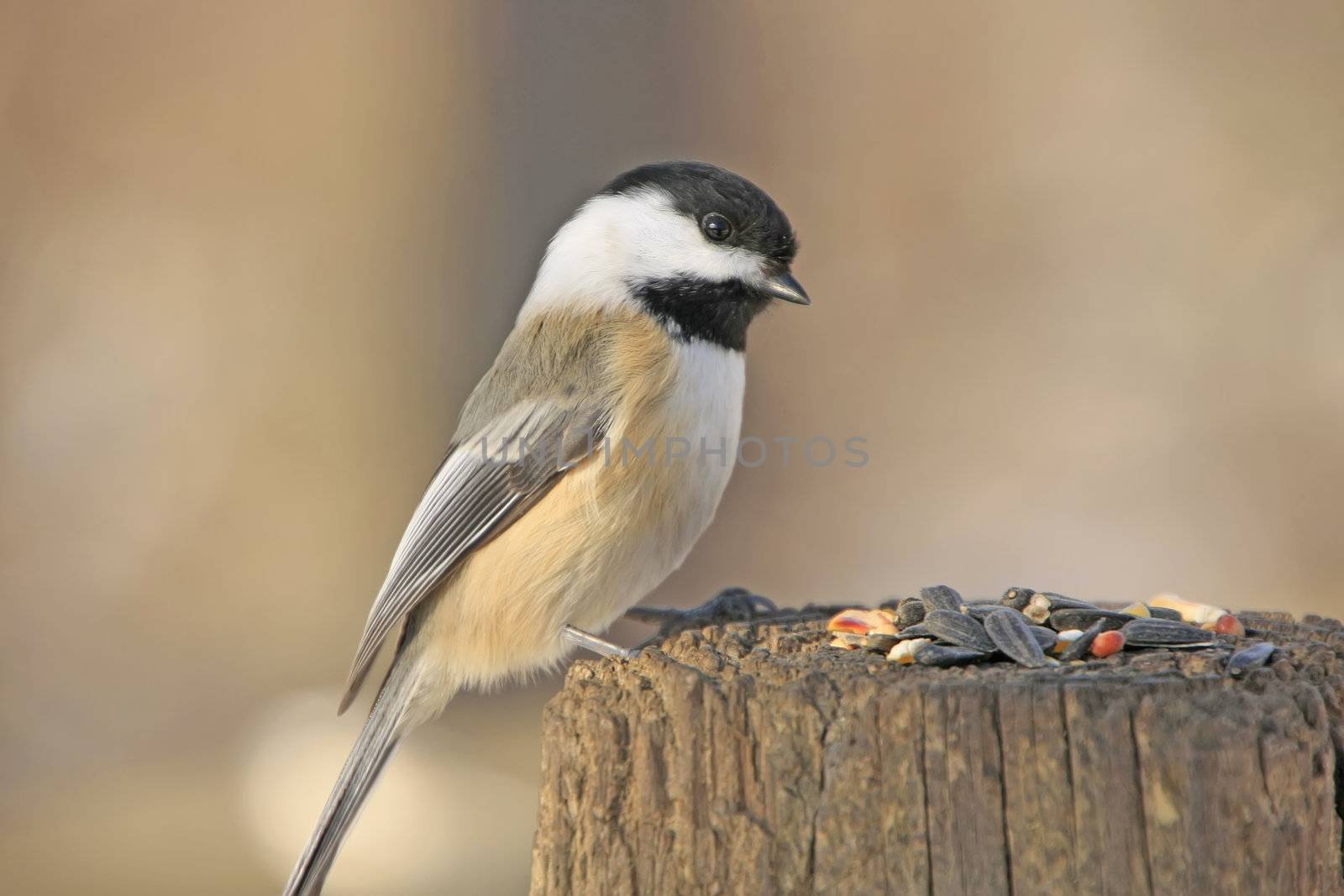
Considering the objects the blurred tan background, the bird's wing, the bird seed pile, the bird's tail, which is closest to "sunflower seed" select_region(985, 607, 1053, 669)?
the bird seed pile

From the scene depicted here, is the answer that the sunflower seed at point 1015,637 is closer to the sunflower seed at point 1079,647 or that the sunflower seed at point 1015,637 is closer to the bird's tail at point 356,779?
the sunflower seed at point 1079,647

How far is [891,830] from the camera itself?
3.91ft

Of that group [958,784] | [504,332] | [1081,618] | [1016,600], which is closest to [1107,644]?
[1081,618]

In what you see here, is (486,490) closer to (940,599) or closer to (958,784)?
(940,599)

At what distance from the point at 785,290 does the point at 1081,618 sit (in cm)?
91

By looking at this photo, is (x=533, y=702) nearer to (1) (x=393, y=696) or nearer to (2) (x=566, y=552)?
(1) (x=393, y=696)

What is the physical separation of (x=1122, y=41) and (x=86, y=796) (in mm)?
4779

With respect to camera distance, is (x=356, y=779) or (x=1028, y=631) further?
(x=356, y=779)

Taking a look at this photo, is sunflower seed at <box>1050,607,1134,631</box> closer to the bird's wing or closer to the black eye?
the bird's wing

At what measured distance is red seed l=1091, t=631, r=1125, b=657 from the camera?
4.83 feet

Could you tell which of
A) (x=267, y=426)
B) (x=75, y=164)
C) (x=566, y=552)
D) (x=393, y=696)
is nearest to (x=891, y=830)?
(x=566, y=552)

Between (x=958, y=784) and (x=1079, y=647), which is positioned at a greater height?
(x=1079, y=647)

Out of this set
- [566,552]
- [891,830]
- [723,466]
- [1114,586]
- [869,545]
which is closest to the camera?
[891,830]

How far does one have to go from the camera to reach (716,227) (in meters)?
2.24
